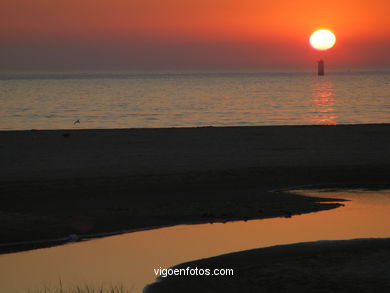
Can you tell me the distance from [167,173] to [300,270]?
50.4 feet

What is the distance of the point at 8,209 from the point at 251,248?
868cm

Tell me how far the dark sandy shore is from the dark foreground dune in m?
4.58

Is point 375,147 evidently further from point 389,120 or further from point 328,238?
point 389,120

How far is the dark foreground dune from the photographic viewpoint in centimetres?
1243

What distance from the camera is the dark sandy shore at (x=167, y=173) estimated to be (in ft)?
64.7

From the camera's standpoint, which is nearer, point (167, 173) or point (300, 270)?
point (300, 270)

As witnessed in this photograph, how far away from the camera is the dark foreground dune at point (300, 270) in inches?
489

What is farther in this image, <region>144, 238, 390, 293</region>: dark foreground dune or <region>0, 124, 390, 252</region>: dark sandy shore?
<region>0, 124, 390, 252</region>: dark sandy shore

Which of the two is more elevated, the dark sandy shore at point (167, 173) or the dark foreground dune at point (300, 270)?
the dark sandy shore at point (167, 173)

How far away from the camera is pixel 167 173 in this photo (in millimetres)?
28547

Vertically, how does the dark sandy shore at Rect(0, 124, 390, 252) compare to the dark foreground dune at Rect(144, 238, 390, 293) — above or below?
above

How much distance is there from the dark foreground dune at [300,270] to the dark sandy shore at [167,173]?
4582mm

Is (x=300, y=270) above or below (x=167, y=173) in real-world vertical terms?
below

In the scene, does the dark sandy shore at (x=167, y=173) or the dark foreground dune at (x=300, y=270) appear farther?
the dark sandy shore at (x=167, y=173)
